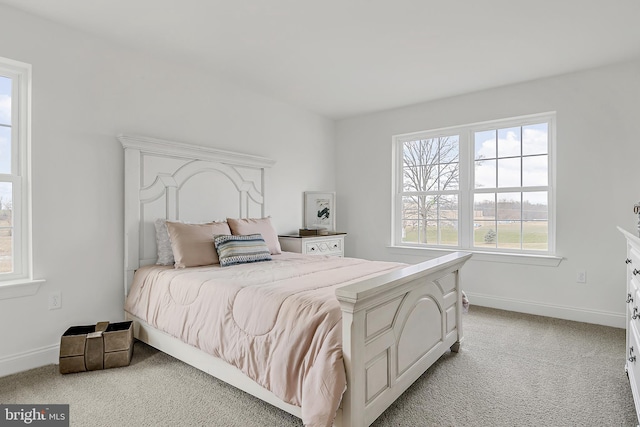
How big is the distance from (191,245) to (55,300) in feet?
3.26

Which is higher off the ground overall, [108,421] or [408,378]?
[408,378]

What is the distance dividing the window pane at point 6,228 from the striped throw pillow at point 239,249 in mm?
1356

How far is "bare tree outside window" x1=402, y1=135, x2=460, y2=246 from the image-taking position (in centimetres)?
427

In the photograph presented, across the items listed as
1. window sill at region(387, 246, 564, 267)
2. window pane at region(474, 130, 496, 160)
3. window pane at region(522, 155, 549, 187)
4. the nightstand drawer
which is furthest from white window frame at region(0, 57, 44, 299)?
window pane at region(522, 155, 549, 187)

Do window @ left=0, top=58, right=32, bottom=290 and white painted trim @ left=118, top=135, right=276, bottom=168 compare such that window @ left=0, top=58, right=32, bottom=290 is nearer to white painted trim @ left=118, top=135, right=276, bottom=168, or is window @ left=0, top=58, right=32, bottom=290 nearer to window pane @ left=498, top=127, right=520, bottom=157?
white painted trim @ left=118, top=135, right=276, bottom=168

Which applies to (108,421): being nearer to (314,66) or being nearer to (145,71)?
(145,71)

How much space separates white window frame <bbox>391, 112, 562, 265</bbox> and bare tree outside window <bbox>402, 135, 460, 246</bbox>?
0.20ft

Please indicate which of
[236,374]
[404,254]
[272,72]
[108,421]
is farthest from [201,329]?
[404,254]

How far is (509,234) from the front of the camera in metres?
3.88

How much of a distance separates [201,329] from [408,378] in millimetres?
1242

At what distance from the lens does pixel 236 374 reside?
196cm

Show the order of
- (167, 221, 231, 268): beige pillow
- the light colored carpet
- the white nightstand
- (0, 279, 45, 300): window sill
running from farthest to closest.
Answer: the white nightstand → (167, 221, 231, 268): beige pillow → (0, 279, 45, 300): window sill → the light colored carpet

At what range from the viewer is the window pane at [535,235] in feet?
12.0

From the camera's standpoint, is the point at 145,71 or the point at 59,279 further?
the point at 145,71
